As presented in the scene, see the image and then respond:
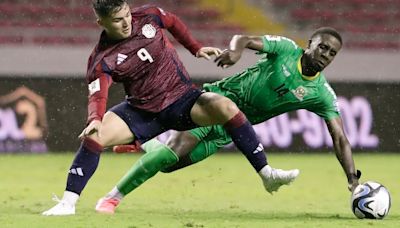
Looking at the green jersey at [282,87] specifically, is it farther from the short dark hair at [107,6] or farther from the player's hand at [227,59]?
the short dark hair at [107,6]

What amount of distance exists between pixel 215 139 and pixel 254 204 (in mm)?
780

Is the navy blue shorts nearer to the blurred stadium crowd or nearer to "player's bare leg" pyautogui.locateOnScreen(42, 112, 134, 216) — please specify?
"player's bare leg" pyautogui.locateOnScreen(42, 112, 134, 216)

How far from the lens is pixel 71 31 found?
663 inches

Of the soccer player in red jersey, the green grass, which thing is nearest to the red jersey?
the soccer player in red jersey

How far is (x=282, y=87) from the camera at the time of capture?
7887 mm

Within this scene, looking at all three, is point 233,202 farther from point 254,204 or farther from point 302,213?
point 302,213

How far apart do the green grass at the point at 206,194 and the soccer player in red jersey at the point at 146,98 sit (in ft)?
1.46

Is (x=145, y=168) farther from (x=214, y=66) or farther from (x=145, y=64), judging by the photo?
(x=214, y=66)

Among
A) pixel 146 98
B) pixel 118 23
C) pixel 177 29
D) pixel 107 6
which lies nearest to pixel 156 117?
pixel 146 98

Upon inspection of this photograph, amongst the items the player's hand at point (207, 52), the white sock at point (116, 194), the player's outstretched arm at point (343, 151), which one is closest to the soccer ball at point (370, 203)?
the player's outstretched arm at point (343, 151)

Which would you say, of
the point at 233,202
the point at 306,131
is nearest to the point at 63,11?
the point at 306,131

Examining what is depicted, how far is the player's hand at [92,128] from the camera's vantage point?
264 inches

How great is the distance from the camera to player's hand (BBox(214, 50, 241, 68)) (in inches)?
278

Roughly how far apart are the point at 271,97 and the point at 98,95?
61.9 inches
